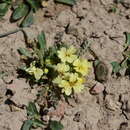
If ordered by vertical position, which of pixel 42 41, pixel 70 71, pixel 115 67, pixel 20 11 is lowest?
pixel 115 67

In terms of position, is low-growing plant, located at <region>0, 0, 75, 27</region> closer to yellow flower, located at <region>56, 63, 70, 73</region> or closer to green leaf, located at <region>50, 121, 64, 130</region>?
yellow flower, located at <region>56, 63, 70, 73</region>

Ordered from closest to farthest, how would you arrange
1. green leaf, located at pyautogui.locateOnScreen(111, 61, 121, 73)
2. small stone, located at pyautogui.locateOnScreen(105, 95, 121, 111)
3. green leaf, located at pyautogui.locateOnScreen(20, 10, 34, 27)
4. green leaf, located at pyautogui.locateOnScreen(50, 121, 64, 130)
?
1. green leaf, located at pyautogui.locateOnScreen(50, 121, 64, 130)
2. small stone, located at pyautogui.locateOnScreen(105, 95, 121, 111)
3. green leaf, located at pyautogui.locateOnScreen(111, 61, 121, 73)
4. green leaf, located at pyautogui.locateOnScreen(20, 10, 34, 27)

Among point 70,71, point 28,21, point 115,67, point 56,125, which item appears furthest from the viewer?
point 28,21

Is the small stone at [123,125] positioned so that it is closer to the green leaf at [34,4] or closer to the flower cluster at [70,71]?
the flower cluster at [70,71]

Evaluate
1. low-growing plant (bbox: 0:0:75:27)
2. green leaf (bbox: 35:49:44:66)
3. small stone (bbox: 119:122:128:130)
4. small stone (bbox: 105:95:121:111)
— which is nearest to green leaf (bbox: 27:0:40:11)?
low-growing plant (bbox: 0:0:75:27)

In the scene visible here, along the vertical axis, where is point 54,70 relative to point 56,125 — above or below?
above

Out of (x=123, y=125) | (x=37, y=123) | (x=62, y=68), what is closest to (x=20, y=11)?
(x=62, y=68)

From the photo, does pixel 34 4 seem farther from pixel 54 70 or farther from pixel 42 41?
pixel 54 70
